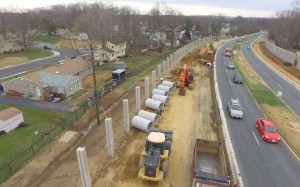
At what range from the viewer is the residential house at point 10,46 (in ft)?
259

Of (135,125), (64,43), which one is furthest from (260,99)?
(64,43)

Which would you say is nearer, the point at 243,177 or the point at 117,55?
the point at 243,177

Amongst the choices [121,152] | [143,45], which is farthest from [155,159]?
[143,45]

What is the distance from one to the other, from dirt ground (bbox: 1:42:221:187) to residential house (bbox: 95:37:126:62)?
116 ft

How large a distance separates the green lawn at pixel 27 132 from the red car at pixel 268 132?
2463 cm

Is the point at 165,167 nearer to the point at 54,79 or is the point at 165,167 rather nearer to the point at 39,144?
the point at 39,144

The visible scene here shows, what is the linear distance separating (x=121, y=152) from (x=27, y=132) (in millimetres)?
13722

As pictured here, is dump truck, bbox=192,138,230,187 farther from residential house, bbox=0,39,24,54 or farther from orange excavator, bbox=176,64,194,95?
residential house, bbox=0,39,24,54

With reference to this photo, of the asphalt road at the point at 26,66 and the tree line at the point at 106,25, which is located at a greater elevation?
the tree line at the point at 106,25

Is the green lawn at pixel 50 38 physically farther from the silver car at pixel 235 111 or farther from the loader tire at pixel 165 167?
the loader tire at pixel 165 167

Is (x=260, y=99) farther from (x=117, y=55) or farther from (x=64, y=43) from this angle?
(x=64, y=43)

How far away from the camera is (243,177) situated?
19.1 m

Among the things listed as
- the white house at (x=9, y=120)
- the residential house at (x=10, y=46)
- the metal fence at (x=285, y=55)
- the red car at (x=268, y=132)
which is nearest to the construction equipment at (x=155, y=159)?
the red car at (x=268, y=132)

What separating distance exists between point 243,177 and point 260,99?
66.6 feet
